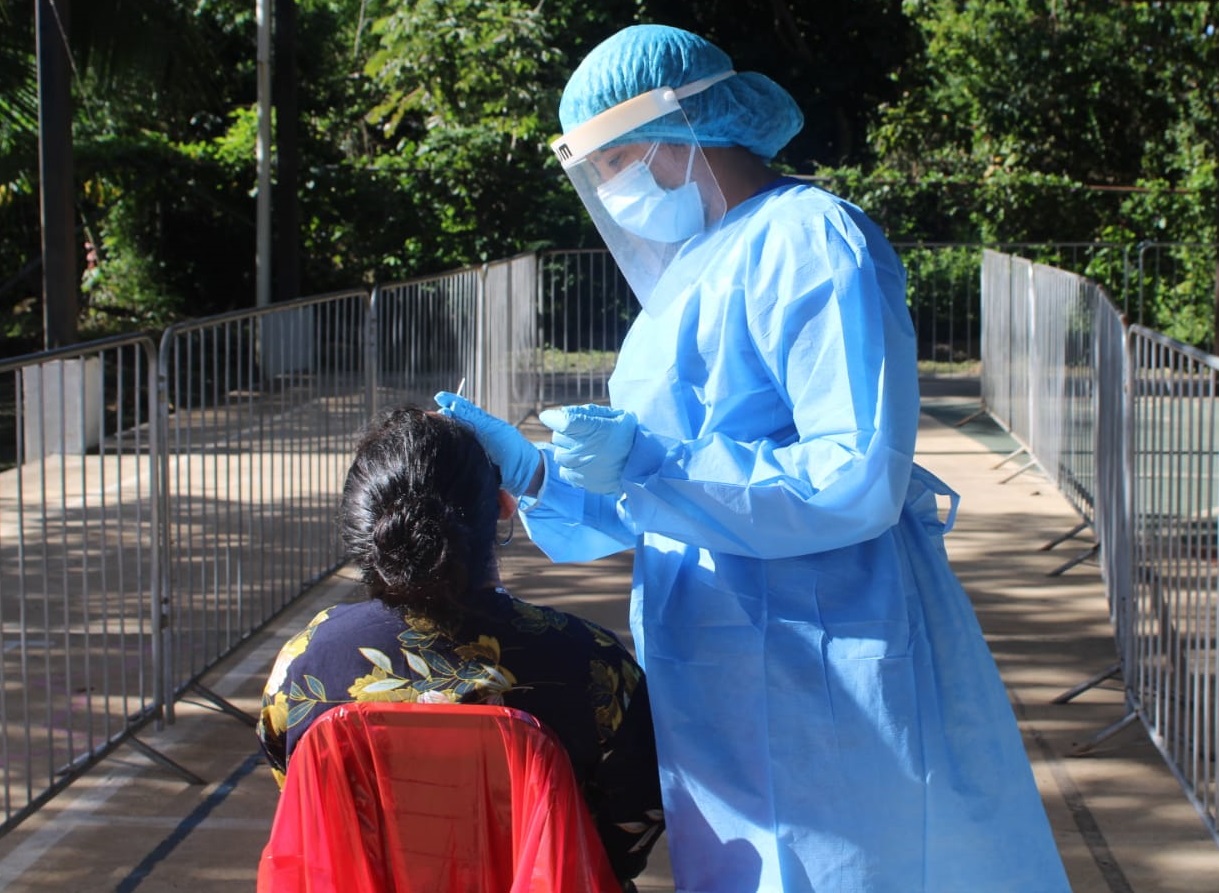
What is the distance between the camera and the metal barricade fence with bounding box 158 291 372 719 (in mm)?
5047

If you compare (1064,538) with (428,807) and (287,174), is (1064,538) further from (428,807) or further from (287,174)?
(287,174)

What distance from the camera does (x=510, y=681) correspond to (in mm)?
2086

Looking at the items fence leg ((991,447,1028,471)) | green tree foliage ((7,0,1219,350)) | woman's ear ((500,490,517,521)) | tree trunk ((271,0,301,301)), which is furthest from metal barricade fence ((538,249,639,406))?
woman's ear ((500,490,517,521))

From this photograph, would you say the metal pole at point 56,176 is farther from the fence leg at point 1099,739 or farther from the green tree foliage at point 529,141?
the fence leg at point 1099,739

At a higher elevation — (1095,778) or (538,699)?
(538,699)

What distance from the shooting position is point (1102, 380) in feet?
20.3

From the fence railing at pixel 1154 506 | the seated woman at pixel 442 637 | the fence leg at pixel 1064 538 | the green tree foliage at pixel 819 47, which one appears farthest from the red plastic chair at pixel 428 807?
the green tree foliage at pixel 819 47

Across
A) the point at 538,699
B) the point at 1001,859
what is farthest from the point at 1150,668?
the point at 538,699

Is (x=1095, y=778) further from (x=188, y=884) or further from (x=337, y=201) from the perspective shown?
(x=337, y=201)

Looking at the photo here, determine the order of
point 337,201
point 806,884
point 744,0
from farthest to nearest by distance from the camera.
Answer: point 744,0 < point 337,201 < point 806,884

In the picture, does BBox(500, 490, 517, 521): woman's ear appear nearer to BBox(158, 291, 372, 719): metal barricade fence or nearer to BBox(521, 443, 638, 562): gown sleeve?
BBox(521, 443, 638, 562): gown sleeve

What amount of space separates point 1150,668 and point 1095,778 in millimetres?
387

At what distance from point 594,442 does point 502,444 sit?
0.95 feet

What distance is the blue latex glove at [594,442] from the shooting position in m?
1.96
